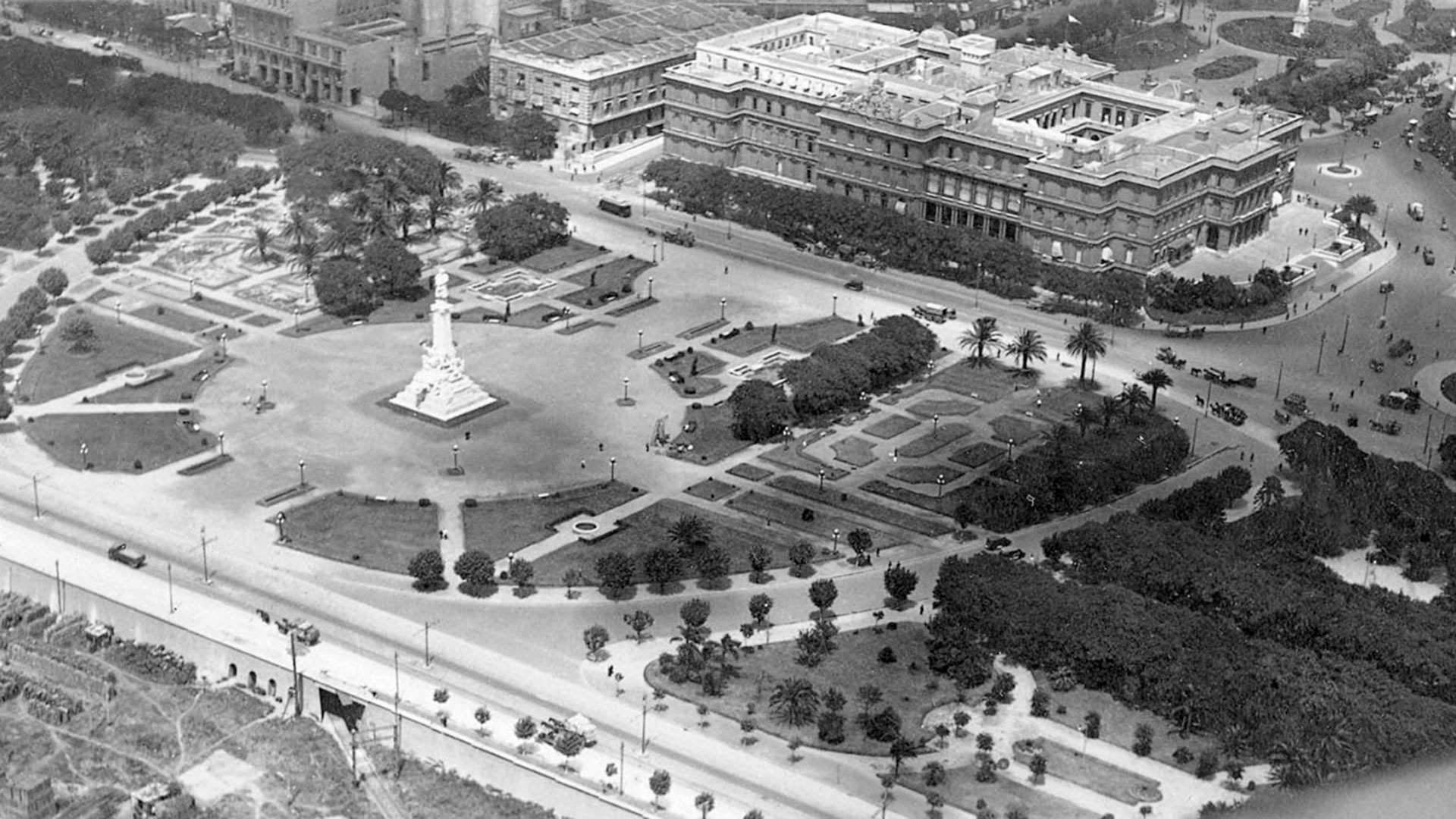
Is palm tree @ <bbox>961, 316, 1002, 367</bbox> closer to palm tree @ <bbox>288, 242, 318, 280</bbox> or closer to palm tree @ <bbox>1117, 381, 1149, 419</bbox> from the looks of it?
palm tree @ <bbox>1117, 381, 1149, 419</bbox>

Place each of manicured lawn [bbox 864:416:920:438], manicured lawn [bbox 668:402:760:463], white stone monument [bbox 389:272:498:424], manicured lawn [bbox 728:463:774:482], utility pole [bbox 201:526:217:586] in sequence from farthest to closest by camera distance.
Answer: manicured lawn [bbox 864:416:920:438]
white stone monument [bbox 389:272:498:424]
manicured lawn [bbox 668:402:760:463]
manicured lawn [bbox 728:463:774:482]
utility pole [bbox 201:526:217:586]

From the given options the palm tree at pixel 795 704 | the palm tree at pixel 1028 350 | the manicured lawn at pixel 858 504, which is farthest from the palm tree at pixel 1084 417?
the palm tree at pixel 795 704

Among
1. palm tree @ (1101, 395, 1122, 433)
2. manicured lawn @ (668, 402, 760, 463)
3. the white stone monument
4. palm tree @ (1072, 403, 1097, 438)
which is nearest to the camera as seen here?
manicured lawn @ (668, 402, 760, 463)

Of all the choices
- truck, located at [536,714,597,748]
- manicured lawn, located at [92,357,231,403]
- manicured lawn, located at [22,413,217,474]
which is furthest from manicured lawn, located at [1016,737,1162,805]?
Result: manicured lawn, located at [92,357,231,403]

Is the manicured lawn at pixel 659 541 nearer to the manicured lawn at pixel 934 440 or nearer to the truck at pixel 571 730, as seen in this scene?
the manicured lawn at pixel 934 440

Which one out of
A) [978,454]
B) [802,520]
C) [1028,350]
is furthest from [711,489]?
[1028,350]

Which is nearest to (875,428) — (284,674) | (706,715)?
(706,715)

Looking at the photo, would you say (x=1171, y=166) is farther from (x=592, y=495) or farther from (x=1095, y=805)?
(x=1095, y=805)
